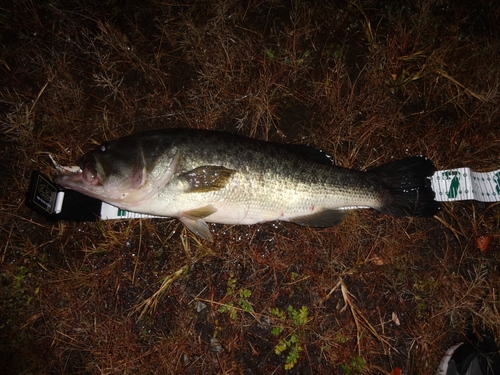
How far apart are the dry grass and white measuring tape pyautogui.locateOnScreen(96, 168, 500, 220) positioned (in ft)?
0.44

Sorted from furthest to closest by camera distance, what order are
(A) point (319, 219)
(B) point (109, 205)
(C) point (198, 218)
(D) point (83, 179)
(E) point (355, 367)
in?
(B) point (109, 205) → (E) point (355, 367) → (A) point (319, 219) → (C) point (198, 218) → (D) point (83, 179)

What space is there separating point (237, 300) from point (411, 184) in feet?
6.62

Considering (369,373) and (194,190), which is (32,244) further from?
(369,373)

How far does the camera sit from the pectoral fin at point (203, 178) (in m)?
2.60

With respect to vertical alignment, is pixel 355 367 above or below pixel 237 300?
below

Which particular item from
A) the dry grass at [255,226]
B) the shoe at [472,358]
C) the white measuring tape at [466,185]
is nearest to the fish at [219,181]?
the dry grass at [255,226]

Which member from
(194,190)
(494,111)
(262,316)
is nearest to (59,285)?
(194,190)

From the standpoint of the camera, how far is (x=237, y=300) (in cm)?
312

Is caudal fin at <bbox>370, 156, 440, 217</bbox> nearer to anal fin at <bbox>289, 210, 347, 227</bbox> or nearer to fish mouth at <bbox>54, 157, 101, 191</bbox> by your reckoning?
anal fin at <bbox>289, 210, 347, 227</bbox>

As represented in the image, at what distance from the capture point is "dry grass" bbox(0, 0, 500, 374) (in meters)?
3.09

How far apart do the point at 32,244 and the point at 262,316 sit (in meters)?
2.40

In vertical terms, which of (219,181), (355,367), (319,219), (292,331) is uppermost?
(219,181)

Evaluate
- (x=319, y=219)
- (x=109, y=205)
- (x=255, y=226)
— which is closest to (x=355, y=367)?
(x=319, y=219)

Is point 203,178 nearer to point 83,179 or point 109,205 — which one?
point 83,179
